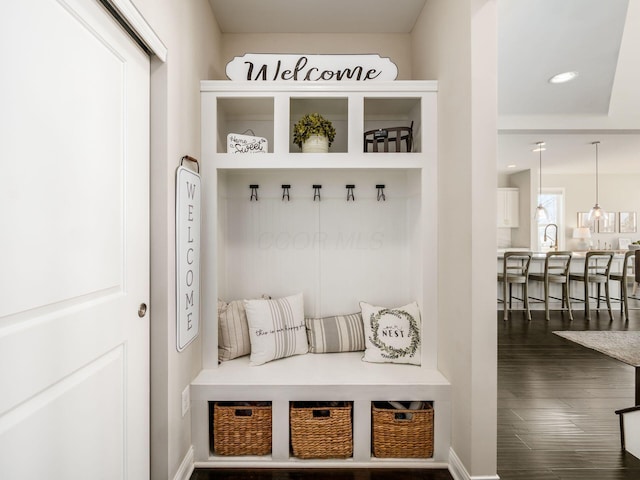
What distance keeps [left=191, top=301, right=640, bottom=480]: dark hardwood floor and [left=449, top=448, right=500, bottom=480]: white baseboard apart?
51 mm

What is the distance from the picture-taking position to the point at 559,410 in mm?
2551

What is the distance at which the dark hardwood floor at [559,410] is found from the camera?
6.44 ft

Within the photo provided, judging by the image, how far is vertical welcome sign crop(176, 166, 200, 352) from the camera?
5.62 ft

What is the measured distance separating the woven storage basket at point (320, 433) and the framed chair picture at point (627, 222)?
9.68 meters

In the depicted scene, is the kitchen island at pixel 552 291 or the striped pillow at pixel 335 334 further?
the kitchen island at pixel 552 291

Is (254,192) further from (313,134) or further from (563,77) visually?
(563,77)

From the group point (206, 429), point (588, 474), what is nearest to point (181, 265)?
point (206, 429)

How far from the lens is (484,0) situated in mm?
1709

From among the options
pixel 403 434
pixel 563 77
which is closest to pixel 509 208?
pixel 563 77

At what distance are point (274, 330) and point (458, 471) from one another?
4.02ft

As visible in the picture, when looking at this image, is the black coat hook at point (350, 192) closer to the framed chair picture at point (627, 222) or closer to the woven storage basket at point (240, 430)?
the woven storage basket at point (240, 430)

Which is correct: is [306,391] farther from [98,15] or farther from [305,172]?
[98,15]

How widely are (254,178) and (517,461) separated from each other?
2.30m

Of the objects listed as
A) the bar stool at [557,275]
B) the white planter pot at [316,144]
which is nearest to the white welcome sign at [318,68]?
the white planter pot at [316,144]
